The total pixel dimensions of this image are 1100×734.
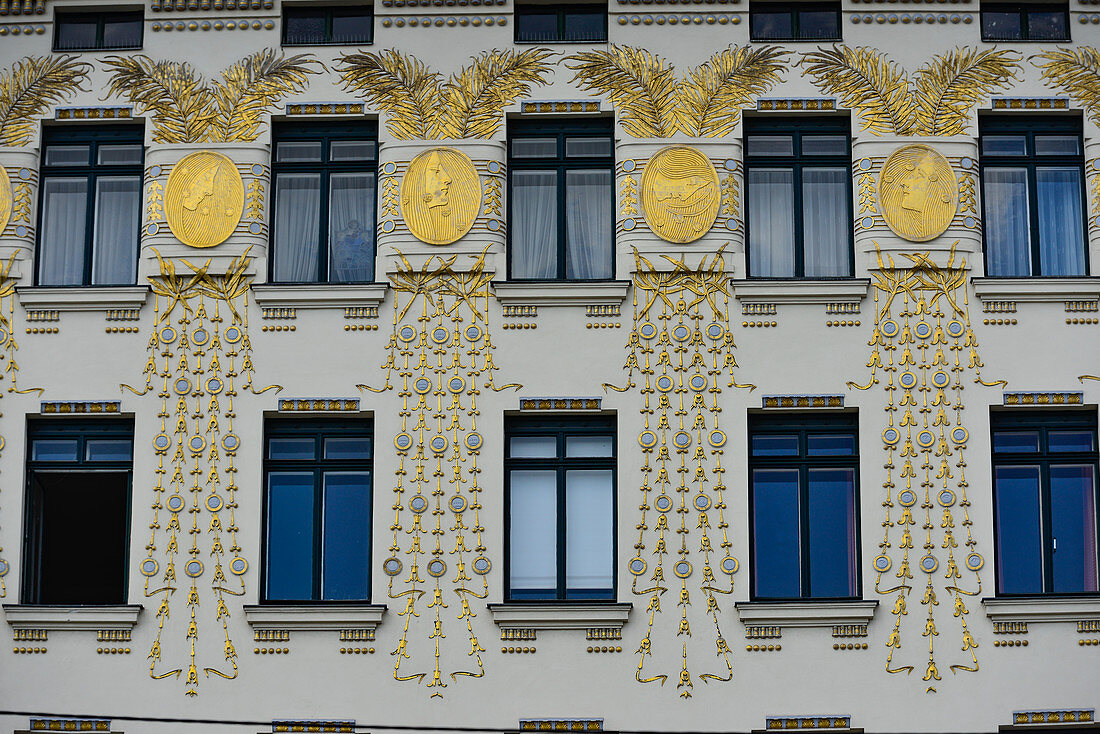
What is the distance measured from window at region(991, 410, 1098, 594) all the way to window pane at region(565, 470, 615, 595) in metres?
4.51

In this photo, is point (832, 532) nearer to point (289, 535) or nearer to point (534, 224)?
point (534, 224)

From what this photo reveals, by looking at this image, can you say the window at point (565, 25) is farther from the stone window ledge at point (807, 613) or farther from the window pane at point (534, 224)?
the stone window ledge at point (807, 613)

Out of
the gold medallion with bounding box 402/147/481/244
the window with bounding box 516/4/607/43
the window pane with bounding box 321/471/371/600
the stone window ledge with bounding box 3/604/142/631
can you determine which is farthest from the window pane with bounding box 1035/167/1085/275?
the stone window ledge with bounding box 3/604/142/631

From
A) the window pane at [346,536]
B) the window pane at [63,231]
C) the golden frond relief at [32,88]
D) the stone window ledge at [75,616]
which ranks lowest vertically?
the stone window ledge at [75,616]

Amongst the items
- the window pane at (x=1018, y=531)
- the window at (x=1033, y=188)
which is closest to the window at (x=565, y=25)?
the window at (x=1033, y=188)

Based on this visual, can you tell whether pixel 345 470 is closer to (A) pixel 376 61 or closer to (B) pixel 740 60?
(A) pixel 376 61

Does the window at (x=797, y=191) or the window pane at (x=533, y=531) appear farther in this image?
the window at (x=797, y=191)

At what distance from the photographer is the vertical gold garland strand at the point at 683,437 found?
2069 cm

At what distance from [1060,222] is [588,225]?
18.8 ft

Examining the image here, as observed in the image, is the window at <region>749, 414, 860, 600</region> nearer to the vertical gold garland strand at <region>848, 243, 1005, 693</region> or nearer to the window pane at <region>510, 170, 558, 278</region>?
the vertical gold garland strand at <region>848, 243, 1005, 693</region>

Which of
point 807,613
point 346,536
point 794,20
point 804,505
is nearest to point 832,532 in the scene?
point 804,505

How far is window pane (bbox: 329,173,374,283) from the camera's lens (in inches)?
864

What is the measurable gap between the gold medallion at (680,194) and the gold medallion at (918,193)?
2042mm

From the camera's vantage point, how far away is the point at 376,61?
22172 millimetres
